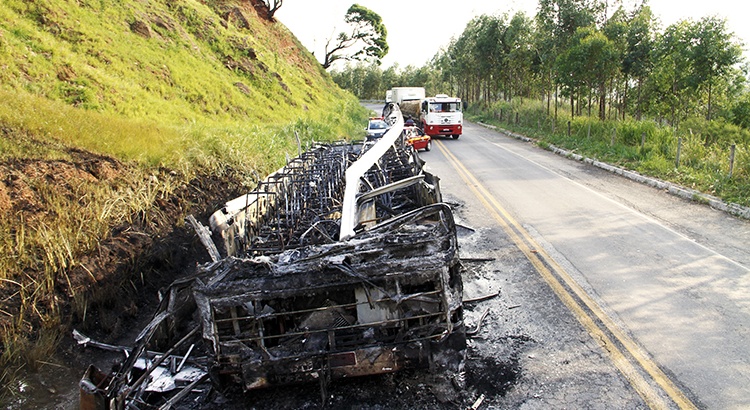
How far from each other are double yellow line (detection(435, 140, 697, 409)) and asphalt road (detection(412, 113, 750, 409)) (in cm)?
1

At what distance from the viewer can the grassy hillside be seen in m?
5.70

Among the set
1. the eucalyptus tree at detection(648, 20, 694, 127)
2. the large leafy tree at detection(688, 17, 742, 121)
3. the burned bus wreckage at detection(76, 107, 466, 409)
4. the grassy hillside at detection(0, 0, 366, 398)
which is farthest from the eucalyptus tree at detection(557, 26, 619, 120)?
the burned bus wreckage at detection(76, 107, 466, 409)

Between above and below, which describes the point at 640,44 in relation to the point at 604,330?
above

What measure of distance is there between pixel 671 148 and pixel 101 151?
1543 centimetres

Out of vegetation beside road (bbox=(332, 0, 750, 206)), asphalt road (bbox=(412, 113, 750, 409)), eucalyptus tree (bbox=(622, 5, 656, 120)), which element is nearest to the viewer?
asphalt road (bbox=(412, 113, 750, 409))

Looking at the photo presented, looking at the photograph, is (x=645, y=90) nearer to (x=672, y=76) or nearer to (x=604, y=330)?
(x=672, y=76)

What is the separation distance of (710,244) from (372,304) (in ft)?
21.5

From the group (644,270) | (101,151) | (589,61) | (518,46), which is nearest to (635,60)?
(589,61)

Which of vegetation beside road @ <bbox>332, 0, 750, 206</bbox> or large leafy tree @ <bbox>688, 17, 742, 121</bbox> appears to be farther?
large leafy tree @ <bbox>688, 17, 742, 121</bbox>


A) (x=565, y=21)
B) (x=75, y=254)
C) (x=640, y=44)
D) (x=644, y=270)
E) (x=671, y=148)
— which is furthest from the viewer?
(x=565, y=21)

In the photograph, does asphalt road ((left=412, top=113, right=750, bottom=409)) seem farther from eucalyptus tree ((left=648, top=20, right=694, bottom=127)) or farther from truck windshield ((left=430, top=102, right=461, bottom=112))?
truck windshield ((left=430, top=102, right=461, bottom=112))

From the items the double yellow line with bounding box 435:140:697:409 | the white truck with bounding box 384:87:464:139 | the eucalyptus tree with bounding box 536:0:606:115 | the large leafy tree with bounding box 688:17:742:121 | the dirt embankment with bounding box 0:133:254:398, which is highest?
the eucalyptus tree with bounding box 536:0:606:115

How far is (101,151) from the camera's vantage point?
28.6ft

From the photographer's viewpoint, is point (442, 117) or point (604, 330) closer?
point (604, 330)
